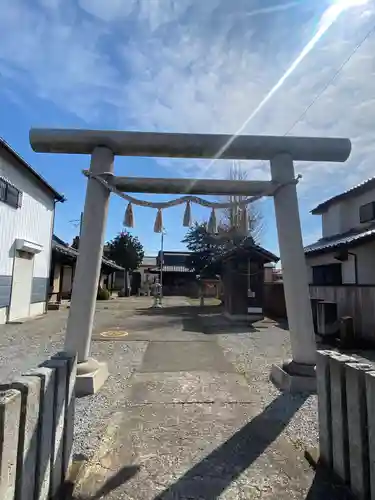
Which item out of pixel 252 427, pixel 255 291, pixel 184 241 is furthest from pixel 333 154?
pixel 184 241

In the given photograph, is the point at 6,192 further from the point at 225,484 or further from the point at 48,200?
the point at 225,484

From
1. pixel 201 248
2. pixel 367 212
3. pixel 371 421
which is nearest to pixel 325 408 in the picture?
pixel 371 421

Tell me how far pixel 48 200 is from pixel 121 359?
34.0 ft

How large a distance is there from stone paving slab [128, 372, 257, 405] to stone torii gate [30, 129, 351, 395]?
1.89 ft

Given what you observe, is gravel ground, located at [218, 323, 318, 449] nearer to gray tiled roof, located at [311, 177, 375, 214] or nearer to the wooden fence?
the wooden fence

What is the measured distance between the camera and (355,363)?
2.21 m

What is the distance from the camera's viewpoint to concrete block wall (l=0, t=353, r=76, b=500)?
1.50 metres

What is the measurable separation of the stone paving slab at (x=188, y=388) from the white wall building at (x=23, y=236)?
7686 millimetres

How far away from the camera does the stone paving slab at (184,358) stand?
5.32 meters

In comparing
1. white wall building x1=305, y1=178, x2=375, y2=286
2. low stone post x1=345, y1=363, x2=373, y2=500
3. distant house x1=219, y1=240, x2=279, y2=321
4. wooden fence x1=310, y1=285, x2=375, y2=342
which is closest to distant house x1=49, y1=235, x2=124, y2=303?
Answer: distant house x1=219, y1=240, x2=279, y2=321

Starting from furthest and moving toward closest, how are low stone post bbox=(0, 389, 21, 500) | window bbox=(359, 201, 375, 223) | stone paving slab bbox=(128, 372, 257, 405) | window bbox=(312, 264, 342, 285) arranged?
window bbox=(359, 201, 375, 223)
window bbox=(312, 264, 342, 285)
stone paving slab bbox=(128, 372, 257, 405)
low stone post bbox=(0, 389, 21, 500)

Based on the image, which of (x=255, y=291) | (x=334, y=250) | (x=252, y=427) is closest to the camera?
(x=252, y=427)

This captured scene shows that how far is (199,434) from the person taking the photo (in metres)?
2.99

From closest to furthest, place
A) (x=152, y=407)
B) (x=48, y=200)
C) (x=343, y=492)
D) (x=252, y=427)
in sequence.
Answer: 1. (x=343, y=492)
2. (x=252, y=427)
3. (x=152, y=407)
4. (x=48, y=200)
